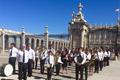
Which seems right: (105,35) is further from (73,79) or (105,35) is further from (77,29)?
(73,79)

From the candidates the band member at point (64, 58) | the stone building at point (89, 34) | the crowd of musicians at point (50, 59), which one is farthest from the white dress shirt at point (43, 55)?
the stone building at point (89, 34)

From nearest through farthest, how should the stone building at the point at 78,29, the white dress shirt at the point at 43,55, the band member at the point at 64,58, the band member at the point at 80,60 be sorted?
the band member at the point at 80,60 → the white dress shirt at the point at 43,55 → the band member at the point at 64,58 → the stone building at the point at 78,29

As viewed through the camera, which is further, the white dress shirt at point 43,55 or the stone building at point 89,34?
the stone building at point 89,34

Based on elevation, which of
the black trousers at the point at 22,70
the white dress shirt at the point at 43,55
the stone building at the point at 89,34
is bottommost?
the black trousers at the point at 22,70

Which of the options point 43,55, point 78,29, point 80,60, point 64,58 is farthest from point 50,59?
point 78,29

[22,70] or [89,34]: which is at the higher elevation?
[89,34]

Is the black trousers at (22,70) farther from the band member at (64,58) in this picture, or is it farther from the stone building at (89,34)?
the stone building at (89,34)

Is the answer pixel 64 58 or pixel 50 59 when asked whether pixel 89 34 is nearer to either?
pixel 64 58

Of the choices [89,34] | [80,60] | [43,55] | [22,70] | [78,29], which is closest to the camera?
[22,70]

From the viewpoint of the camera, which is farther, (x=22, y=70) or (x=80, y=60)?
(x=80, y=60)

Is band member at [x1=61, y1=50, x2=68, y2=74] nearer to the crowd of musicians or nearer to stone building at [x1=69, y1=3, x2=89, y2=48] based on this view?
the crowd of musicians

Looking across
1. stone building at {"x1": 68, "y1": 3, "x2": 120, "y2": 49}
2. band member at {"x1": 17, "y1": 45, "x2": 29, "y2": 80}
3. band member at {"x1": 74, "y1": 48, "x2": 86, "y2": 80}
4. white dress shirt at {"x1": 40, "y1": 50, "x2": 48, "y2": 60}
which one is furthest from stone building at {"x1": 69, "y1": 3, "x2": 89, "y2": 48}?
band member at {"x1": 17, "y1": 45, "x2": 29, "y2": 80}

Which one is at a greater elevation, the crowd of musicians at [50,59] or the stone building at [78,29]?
the stone building at [78,29]

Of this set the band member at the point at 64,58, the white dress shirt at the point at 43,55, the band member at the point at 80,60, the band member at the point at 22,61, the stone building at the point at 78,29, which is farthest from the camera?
the stone building at the point at 78,29
